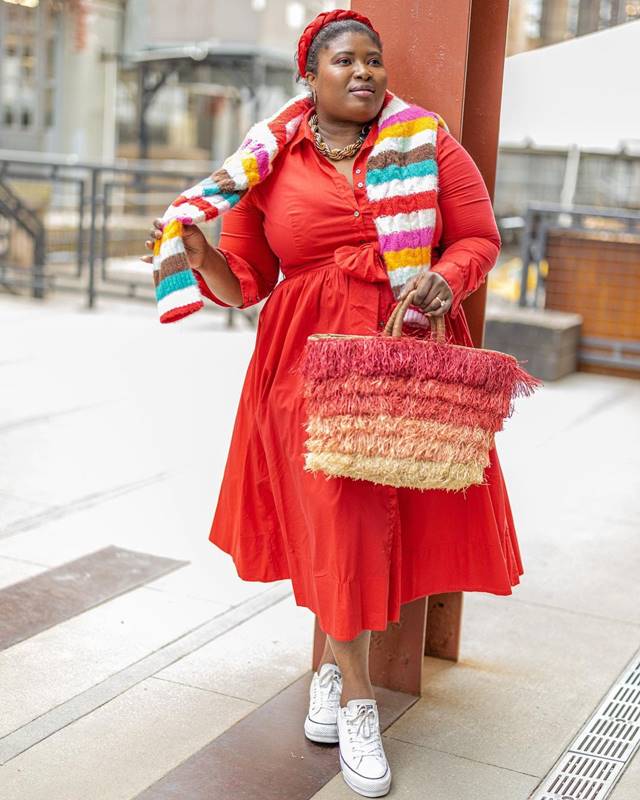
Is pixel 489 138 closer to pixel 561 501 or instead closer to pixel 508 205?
pixel 561 501

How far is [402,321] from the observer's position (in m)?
2.74

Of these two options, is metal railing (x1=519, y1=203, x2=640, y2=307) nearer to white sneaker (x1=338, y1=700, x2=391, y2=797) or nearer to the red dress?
the red dress

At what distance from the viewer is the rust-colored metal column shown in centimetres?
324

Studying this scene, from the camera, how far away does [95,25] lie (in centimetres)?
2222

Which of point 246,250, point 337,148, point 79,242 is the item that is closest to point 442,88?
point 337,148

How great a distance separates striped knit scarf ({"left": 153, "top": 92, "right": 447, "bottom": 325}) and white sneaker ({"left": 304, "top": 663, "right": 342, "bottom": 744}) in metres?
1.02

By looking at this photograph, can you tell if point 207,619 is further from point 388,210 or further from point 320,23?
point 320,23

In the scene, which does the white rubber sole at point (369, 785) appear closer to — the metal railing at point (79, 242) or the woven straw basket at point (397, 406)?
the woven straw basket at point (397, 406)

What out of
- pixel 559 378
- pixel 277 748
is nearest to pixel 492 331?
pixel 559 378

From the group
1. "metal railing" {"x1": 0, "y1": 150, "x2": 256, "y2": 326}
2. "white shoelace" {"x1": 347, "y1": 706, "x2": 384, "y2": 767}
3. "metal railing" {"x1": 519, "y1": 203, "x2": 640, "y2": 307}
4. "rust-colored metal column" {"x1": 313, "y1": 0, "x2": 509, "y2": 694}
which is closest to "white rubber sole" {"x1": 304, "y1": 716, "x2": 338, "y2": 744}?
"white shoelace" {"x1": 347, "y1": 706, "x2": 384, "y2": 767}

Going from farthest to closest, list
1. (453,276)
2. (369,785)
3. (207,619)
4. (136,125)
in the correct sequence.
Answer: (136,125)
(207,619)
(369,785)
(453,276)

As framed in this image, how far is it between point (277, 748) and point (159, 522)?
204cm

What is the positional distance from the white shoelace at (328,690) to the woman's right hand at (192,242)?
3.81 ft

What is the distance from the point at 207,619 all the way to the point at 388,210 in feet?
5.74
